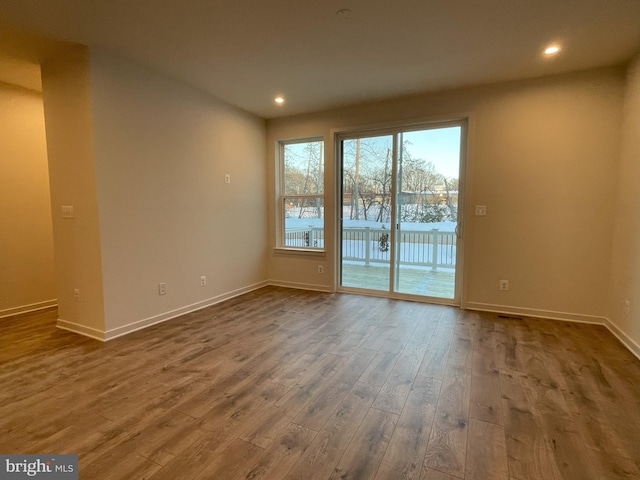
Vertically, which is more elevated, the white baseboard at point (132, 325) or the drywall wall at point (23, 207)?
the drywall wall at point (23, 207)

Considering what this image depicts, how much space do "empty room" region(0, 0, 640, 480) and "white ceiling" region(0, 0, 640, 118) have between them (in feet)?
0.08

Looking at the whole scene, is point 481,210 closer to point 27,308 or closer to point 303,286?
point 303,286

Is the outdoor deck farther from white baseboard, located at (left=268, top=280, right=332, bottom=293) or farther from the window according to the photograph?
the window

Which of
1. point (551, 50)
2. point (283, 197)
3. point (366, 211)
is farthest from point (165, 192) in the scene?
point (551, 50)

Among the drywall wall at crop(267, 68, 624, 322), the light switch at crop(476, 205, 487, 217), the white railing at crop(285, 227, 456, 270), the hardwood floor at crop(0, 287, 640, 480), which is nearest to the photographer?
the hardwood floor at crop(0, 287, 640, 480)

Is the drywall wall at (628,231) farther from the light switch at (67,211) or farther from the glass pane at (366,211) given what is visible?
the light switch at (67,211)

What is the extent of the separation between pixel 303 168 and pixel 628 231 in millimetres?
3848

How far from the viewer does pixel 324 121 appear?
4.44 metres

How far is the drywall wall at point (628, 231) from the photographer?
105 inches

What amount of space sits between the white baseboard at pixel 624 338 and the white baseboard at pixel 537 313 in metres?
0.13

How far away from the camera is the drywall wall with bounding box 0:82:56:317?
3451 millimetres

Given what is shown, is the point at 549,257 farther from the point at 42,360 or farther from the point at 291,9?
the point at 42,360

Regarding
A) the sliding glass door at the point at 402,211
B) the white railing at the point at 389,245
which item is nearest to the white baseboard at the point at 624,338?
the sliding glass door at the point at 402,211

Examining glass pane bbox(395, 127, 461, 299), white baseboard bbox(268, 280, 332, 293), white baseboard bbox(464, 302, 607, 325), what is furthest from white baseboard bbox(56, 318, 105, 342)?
white baseboard bbox(464, 302, 607, 325)
